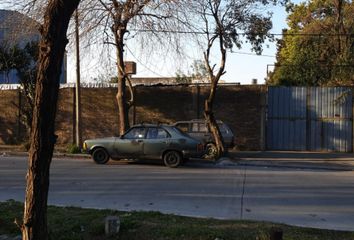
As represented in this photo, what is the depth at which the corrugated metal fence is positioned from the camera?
2617 centimetres

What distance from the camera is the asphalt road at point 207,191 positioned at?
388 inches

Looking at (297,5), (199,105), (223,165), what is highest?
(297,5)

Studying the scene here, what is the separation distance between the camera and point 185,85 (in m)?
27.9

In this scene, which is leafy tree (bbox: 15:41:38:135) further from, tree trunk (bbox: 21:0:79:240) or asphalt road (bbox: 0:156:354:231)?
tree trunk (bbox: 21:0:79:240)

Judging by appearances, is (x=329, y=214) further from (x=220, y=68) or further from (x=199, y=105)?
(x=199, y=105)

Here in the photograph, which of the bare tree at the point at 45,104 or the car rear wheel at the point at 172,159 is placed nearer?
the bare tree at the point at 45,104

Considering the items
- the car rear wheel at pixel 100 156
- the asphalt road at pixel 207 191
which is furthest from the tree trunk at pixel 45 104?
the car rear wheel at pixel 100 156

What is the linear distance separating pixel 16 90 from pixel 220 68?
42.7 feet

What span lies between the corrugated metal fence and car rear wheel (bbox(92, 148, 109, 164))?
1012 cm

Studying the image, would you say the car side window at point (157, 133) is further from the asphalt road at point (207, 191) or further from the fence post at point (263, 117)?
the fence post at point (263, 117)

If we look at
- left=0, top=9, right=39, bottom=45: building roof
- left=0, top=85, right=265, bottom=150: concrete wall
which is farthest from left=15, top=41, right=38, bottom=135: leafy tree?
left=0, top=9, right=39, bottom=45: building roof

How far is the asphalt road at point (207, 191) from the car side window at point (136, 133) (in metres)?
1.09

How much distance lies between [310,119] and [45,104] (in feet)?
74.7

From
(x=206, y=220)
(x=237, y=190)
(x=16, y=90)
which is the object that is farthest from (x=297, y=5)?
(x=206, y=220)
